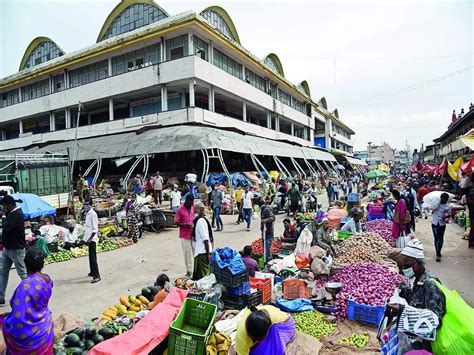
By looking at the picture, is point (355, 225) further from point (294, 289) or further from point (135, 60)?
point (135, 60)

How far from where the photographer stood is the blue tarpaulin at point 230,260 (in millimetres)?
5047

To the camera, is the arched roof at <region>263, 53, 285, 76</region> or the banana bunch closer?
the banana bunch

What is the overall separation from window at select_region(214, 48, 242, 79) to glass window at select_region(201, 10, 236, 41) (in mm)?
2618

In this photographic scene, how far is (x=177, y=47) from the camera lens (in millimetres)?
24016

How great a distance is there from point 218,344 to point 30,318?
6.98ft

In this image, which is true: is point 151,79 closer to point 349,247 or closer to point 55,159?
point 55,159

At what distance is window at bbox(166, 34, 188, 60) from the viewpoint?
23.7 meters

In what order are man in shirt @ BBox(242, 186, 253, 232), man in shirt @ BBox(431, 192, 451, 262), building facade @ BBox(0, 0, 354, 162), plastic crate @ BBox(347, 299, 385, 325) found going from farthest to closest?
building facade @ BBox(0, 0, 354, 162) → man in shirt @ BBox(242, 186, 253, 232) → man in shirt @ BBox(431, 192, 451, 262) → plastic crate @ BBox(347, 299, 385, 325)

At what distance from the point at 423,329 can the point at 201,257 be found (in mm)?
4548

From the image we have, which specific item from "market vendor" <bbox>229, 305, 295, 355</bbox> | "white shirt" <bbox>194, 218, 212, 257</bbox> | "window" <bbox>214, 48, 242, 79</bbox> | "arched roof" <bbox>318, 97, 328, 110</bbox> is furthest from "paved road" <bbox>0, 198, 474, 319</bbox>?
"arched roof" <bbox>318, 97, 328, 110</bbox>

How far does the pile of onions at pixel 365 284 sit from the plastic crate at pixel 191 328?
7.75 ft

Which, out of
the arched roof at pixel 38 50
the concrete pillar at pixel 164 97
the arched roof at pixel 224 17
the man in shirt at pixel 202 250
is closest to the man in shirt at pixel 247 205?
the man in shirt at pixel 202 250

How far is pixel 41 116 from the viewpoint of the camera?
114 ft

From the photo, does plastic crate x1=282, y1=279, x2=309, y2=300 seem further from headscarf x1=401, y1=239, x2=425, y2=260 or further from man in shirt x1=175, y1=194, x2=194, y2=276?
headscarf x1=401, y1=239, x2=425, y2=260
